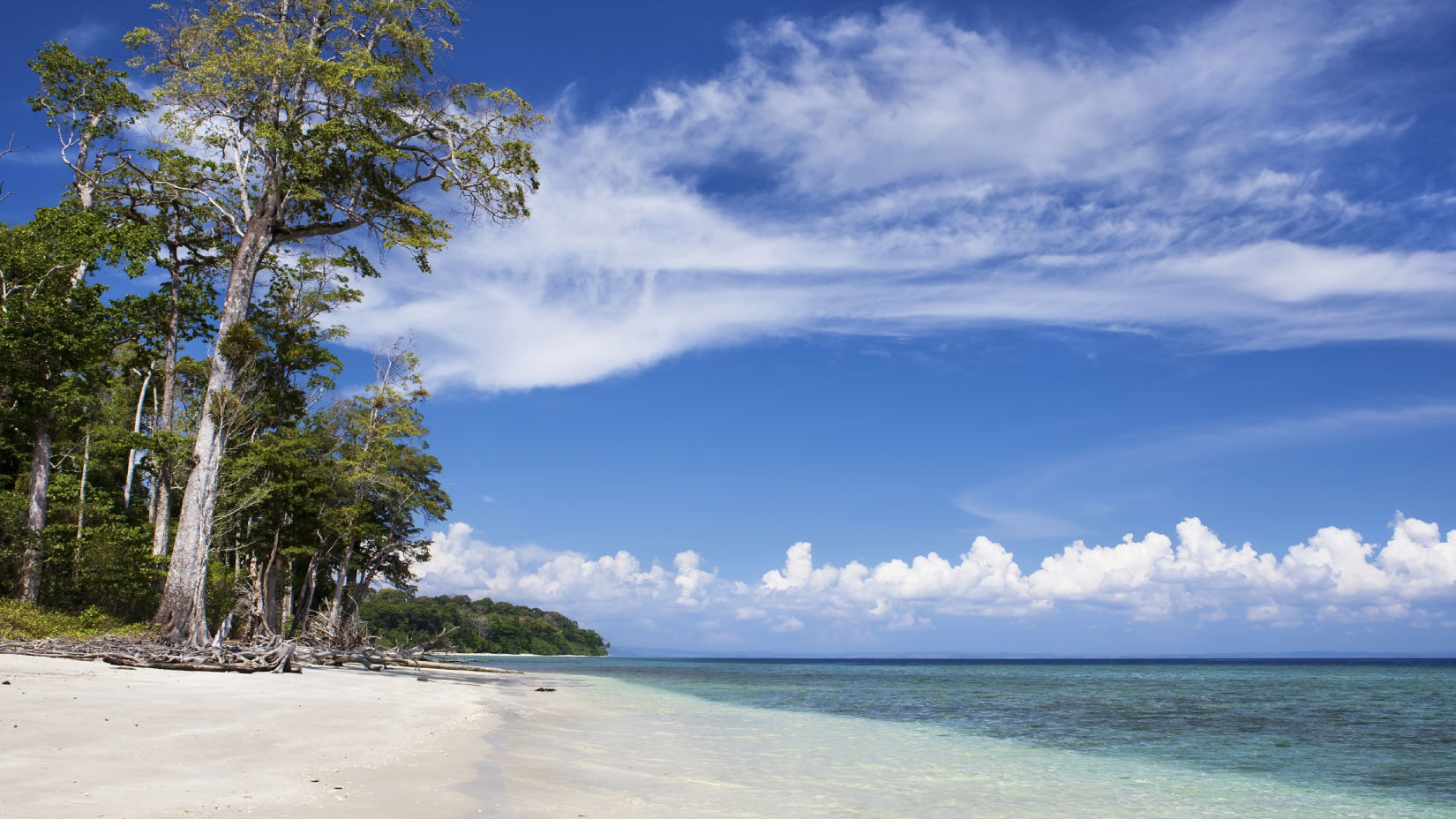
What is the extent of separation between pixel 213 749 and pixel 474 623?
10229 centimetres

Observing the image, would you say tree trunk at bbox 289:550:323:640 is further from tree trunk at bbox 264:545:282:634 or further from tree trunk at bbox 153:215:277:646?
tree trunk at bbox 153:215:277:646

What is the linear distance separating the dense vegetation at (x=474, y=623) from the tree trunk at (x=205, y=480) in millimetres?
68475

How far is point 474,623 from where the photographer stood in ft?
336

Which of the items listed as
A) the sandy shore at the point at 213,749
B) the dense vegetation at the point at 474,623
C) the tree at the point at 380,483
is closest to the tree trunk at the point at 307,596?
the tree at the point at 380,483

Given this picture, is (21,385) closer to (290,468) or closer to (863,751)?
(290,468)

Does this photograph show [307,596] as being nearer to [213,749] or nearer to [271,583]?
[271,583]

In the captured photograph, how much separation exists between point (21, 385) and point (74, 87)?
36.6 feet

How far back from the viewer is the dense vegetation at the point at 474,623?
96.6 metres

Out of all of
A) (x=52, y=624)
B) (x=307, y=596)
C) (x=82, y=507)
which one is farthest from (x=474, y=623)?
(x=52, y=624)

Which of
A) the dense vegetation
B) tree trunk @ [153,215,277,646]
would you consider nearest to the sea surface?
tree trunk @ [153,215,277,646]

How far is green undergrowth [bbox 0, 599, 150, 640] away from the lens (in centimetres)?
1587

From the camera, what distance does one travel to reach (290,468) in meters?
26.6

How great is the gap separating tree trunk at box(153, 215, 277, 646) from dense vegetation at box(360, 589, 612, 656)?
68475mm

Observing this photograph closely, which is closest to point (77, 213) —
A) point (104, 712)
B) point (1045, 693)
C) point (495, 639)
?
point (104, 712)
